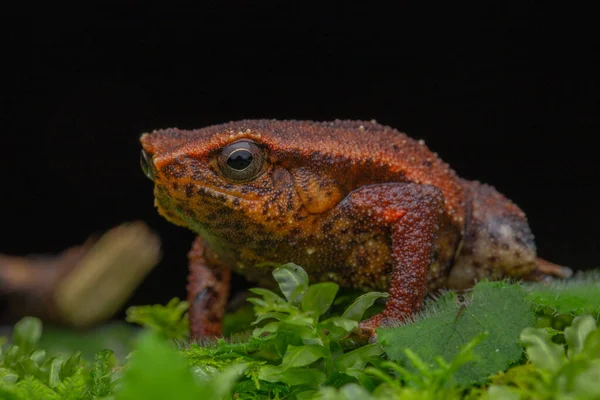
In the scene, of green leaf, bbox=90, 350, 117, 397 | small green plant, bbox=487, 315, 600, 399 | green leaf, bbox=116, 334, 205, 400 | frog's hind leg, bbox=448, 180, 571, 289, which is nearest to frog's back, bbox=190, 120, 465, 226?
frog's hind leg, bbox=448, 180, 571, 289

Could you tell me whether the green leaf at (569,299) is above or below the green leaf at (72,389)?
above

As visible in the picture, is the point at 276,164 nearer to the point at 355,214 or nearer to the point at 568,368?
the point at 355,214

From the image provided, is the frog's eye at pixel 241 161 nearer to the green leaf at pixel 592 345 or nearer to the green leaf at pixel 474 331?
the green leaf at pixel 474 331

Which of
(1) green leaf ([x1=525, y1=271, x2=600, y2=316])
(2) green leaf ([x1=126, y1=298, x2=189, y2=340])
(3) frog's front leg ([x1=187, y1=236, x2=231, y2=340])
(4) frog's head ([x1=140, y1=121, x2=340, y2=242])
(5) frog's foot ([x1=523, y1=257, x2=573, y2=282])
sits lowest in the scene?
(2) green leaf ([x1=126, y1=298, x2=189, y2=340])

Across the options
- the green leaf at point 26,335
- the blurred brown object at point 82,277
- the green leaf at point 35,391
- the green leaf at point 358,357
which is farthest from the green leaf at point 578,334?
the blurred brown object at point 82,277

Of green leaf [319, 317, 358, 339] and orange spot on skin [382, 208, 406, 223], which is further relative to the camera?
orange spot on skin [382, 208, 406, 223]

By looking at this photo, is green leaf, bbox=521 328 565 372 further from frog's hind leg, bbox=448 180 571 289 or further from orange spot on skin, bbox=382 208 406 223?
frog's hind leg, bbox=448 180 571 289
